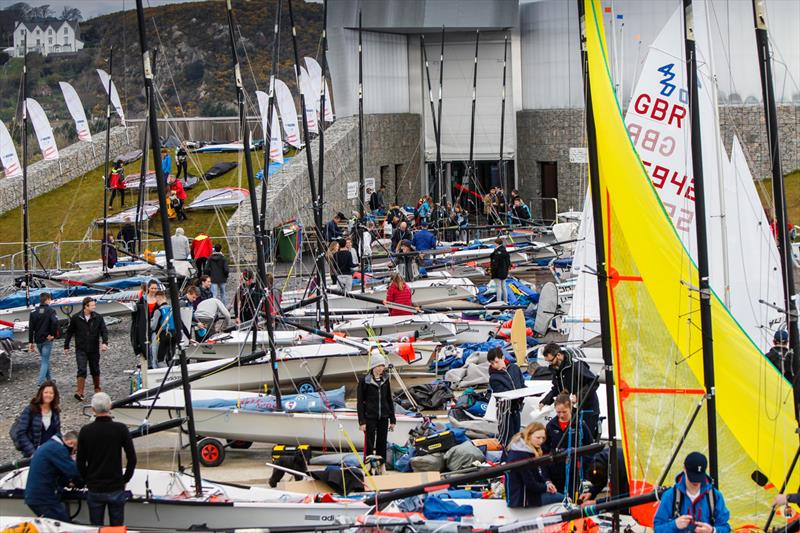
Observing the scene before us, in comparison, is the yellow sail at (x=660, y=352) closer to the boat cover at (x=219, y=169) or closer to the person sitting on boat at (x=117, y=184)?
the person sitting on boat at (x=117, y=184)

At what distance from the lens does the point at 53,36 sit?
69000mm

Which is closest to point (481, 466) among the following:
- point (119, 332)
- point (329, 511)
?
point (329, 511)

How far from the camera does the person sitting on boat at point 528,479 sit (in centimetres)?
948

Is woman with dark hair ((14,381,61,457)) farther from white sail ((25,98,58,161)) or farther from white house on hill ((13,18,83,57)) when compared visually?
white house on hill ((13,18,83,57))

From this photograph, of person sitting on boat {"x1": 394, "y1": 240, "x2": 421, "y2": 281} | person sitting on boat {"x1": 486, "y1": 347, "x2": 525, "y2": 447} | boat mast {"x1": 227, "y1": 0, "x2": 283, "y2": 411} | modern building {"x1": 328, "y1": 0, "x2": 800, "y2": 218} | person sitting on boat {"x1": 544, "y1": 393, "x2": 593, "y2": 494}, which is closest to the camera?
person sitting on boat {"x1": 544, "y1": 393, "x2": 593, "y2": 494}

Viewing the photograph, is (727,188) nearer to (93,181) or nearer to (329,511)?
(329,511)

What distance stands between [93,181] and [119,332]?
49.5 ft

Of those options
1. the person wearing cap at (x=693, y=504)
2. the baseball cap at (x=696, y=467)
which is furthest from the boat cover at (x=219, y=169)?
the baseball cap at (x=696, y=467)

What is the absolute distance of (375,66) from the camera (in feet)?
118

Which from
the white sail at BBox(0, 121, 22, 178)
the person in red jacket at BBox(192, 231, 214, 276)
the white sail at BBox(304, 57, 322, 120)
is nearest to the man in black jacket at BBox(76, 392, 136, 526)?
the person in red jacket at BBox(192, 231, 214, 276)

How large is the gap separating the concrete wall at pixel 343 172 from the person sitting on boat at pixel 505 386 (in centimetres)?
1145

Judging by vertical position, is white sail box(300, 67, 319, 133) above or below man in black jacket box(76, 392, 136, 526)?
above

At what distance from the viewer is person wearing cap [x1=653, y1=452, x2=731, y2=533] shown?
753 centimetres

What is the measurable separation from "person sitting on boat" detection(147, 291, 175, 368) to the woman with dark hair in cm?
490
